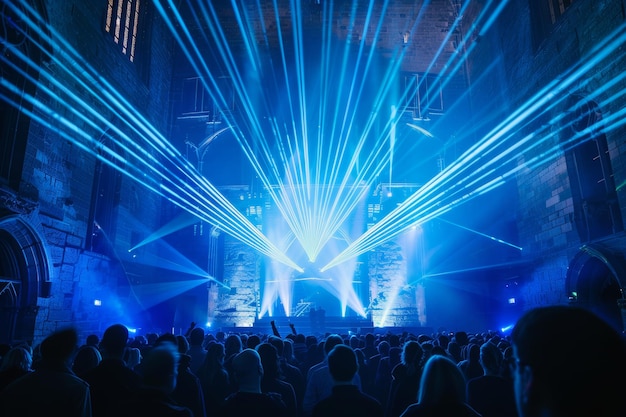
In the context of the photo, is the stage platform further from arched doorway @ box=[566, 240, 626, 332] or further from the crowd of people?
the crowd of people

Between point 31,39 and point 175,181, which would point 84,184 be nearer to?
point 31,39

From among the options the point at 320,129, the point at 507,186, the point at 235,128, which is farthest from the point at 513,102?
the point at 235,128

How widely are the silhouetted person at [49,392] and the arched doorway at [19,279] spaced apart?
846 cm

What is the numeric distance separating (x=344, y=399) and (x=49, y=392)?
6.62 ft

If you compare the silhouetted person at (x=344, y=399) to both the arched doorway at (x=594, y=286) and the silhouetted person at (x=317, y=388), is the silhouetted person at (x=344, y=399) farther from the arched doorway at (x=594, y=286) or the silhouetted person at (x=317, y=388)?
the arched doorway at (x=594, y=286)

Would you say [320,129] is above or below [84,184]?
above

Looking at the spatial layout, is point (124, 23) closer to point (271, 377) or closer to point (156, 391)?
point (271, 377)

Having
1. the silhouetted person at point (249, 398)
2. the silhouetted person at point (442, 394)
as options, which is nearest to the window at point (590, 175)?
the silhouetted person at point (442, 394)

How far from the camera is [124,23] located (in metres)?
16.1

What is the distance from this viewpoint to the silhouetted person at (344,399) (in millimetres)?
2836

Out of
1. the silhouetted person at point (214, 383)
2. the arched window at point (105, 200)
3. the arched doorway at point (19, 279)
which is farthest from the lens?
the arched window at point (105, 200)

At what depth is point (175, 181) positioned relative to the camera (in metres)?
20.8

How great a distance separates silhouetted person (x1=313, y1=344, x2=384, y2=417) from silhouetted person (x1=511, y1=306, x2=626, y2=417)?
201 cm

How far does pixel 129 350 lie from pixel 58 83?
29.1 ft
